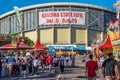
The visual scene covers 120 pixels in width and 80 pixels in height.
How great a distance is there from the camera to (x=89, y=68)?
577 inches

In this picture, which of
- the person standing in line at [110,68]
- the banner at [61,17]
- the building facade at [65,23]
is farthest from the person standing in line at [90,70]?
the banner at [61,17]

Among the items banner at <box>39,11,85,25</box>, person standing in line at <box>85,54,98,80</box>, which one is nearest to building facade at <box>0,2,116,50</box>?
banner at <box>39,11,85,25</box>

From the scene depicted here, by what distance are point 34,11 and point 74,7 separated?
1330 cm

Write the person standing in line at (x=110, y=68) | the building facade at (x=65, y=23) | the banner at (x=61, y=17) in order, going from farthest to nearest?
the banner at (x=61, y=17) → the building facade at (x=65, y=23) → the person standing in line at (x=110, y=68)

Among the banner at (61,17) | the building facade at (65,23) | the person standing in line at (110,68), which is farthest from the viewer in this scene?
the banner at (61,17)

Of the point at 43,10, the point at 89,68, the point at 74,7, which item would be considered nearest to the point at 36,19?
the point at 43,10

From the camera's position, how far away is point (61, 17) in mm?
123750

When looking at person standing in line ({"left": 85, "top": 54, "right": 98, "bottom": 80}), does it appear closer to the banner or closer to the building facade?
the building facade

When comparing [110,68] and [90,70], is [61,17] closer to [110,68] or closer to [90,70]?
[90,70]

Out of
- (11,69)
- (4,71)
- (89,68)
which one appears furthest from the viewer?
(4,71)

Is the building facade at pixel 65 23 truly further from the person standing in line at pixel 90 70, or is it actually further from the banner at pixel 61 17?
the person standing in line at pixel 90 70

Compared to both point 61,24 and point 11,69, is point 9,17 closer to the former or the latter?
point 61,24

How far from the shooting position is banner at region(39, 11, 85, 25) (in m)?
123

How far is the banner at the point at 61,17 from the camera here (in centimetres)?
12310
